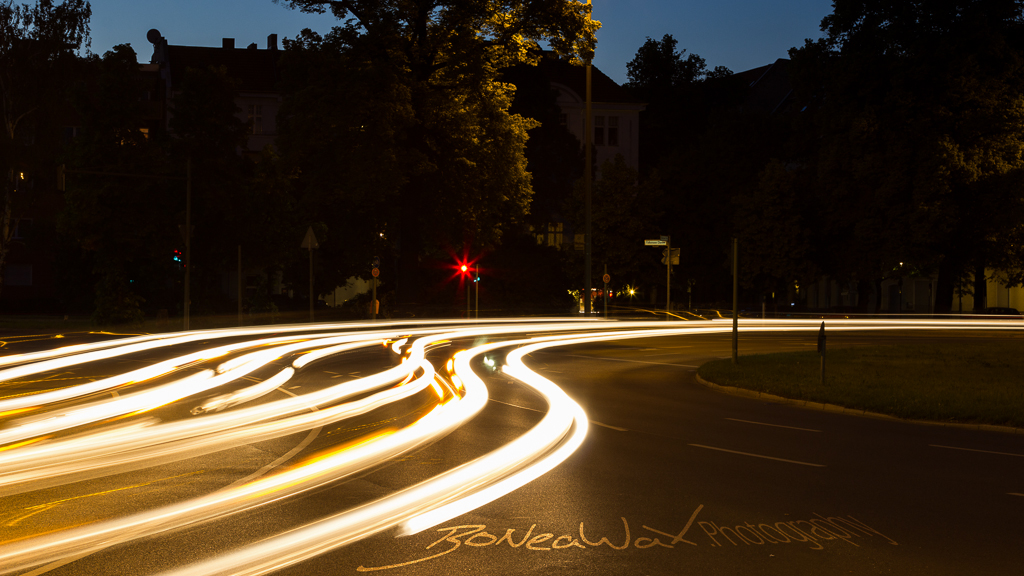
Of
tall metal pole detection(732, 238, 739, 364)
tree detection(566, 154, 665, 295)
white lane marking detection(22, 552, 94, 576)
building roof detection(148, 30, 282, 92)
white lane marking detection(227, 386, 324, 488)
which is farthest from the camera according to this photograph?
building roof detection(148, 30, 282, 92)

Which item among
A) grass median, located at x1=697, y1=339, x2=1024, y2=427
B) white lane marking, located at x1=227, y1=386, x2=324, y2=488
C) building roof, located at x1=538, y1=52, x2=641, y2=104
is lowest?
white lane marking, located at x1=227, y1=386, x2=324, y2=488

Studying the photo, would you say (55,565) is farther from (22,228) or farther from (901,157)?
(22,228)

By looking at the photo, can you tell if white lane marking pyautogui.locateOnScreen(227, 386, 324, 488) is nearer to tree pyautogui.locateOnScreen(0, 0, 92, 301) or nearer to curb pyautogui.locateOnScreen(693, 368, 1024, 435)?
curb pyautogui.locateOnScreen(693, 368, 1024, 435)

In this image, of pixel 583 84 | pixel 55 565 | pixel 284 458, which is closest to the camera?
pixel 55 565

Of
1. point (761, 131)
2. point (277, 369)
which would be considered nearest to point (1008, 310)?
point (761, 131)

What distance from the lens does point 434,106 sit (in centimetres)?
3691

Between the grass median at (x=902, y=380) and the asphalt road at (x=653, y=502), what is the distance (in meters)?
0.90

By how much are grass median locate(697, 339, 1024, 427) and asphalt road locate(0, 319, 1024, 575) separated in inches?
35.6

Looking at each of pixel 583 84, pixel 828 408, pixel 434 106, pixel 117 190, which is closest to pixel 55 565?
pixel 828 408

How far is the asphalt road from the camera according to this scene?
558 centimetres

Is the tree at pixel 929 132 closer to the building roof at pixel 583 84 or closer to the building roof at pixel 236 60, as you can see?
the building roof at pixel 583 84

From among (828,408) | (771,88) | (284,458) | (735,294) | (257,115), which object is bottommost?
(828,408)

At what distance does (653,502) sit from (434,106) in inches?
1238

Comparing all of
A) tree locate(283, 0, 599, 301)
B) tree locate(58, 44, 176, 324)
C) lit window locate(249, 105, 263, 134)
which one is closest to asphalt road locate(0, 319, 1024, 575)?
tree locate(283, 0, 599, 301)
